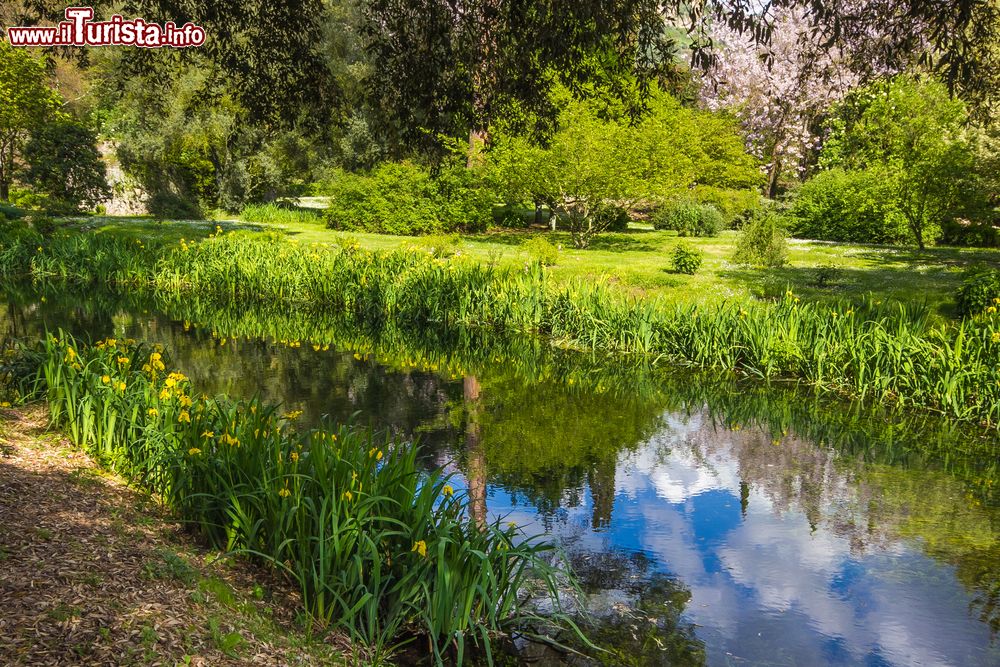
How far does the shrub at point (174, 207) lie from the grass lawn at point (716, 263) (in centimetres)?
219

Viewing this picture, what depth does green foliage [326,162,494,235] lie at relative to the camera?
3192 cm

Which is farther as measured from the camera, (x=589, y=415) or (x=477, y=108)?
(x=589, y=415)

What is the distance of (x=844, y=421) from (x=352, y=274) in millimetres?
11069

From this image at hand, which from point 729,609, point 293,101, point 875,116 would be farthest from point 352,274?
point 875,116

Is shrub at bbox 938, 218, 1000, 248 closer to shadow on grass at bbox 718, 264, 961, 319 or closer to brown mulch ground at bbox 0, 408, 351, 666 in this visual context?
shadow on grass at bbox 718, 264, 961, 319

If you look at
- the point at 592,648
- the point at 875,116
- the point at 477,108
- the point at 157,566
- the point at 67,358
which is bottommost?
the point at 592,648

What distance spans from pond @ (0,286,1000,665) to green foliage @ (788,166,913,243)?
64.7 ft

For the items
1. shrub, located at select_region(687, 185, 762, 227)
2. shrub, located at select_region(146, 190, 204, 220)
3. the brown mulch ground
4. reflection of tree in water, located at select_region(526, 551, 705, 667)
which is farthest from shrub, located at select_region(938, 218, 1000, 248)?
the brown mulch ground

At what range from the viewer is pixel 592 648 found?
574cm

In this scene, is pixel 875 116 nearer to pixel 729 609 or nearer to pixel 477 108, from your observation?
A: pixel 477 108

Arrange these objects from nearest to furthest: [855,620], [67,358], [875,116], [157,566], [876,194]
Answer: [157,566]
[855,620]
[67,358]
[875,116]
[876,194]

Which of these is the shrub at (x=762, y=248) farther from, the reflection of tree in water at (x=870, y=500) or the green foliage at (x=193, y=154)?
the green foliage at (x=193, y=154)

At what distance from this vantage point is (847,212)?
31734 millimetres

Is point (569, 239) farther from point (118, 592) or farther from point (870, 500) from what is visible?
point (118, 592)
